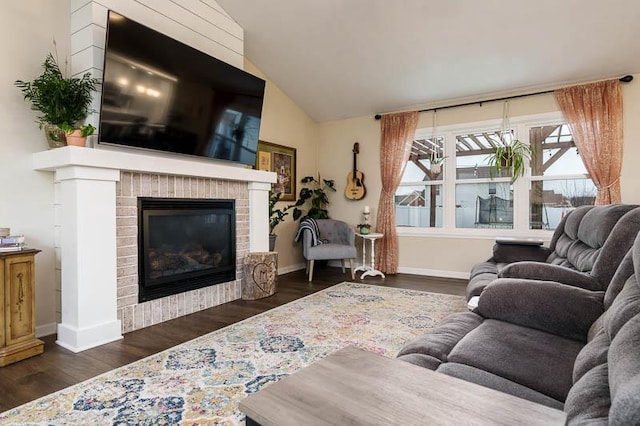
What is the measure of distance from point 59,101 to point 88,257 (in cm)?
111

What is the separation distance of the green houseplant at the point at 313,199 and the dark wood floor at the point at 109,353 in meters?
1.67

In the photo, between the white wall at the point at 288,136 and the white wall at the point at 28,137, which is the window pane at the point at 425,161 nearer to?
the white wall at the point at 288,136

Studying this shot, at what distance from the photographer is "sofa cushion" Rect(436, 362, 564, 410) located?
1045 mm

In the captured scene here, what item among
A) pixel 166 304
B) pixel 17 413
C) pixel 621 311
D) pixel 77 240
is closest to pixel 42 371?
pixel 17 413

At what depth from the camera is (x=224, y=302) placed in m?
3.60

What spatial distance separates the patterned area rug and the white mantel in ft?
1.94

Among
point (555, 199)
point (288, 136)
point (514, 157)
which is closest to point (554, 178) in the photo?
point (555, 199)

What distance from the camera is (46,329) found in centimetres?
273

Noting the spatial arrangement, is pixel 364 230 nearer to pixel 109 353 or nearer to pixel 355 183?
pixel 355 183

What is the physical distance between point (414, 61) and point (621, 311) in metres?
3.73

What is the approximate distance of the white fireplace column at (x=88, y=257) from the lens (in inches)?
97.0

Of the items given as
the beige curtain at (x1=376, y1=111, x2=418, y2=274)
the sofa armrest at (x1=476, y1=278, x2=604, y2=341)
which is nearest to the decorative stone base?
the beige curtain at (x1=376, y1=111, x2=418, y2=274)

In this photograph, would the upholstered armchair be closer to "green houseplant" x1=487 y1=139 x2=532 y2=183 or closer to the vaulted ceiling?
the vaulted ceiling

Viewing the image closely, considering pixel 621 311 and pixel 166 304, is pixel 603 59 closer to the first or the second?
pixel 621 311
